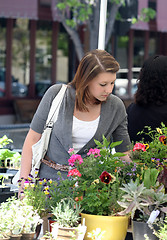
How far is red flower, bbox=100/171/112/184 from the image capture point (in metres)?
2.23

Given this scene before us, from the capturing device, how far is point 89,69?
2.78m

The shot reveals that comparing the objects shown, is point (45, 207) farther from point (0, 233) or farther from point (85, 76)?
point (85, 76)

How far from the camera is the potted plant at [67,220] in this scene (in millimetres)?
2088

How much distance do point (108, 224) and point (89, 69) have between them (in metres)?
0.92

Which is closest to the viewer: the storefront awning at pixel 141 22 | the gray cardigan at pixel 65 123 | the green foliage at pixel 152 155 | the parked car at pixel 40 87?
the green foliage at pixel 152 155

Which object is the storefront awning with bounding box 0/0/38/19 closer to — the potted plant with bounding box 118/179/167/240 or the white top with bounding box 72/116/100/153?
the white top with bounding box 72/116/100/153

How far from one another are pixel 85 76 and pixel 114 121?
346 millimetres

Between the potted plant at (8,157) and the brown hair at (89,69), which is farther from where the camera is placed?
the potted plant at (8,157)

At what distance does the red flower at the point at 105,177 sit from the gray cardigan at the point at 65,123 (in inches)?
23.9

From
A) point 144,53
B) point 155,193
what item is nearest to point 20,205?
point 155,193

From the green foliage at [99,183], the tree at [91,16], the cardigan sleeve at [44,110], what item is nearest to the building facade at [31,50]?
the tree at [91,16]

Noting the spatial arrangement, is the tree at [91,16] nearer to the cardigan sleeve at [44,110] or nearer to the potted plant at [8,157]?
the potted plant at [8,157]

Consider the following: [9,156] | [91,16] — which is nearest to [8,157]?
[9,156]

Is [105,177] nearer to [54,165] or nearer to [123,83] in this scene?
[54,165]
